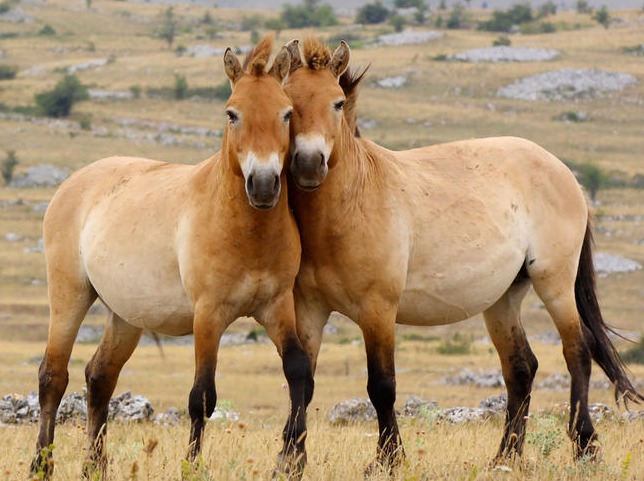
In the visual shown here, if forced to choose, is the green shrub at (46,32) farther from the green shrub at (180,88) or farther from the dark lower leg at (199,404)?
the dark lower leg at (199,404)

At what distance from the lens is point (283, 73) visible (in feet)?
26.7

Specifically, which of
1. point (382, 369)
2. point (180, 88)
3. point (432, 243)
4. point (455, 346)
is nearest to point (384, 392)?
point (382, 369)

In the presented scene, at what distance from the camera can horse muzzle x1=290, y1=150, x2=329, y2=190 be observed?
307 inches

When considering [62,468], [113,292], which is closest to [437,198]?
[113,292]

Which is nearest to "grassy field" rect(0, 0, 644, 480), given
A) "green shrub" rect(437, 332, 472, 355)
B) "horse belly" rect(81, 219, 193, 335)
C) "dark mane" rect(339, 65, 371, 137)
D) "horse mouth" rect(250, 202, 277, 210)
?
"green shrub" rect(437, 332, 472, 355)

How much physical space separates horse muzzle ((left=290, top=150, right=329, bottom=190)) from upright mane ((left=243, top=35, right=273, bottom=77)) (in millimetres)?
596

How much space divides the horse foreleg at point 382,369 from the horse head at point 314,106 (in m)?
1.08

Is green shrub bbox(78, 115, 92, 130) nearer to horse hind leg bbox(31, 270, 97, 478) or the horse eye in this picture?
horse hind leg bbox(31, 270, 97, 478)

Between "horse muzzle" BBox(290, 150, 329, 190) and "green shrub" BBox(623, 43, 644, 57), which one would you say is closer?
"horse muzzle" BBox(290, 150, 329, 190)

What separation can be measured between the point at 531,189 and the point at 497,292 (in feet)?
3.05

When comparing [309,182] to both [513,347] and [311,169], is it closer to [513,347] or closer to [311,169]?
[311,169]

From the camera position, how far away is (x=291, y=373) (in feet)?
25.8

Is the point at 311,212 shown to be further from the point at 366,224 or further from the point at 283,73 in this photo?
the point at 283,73

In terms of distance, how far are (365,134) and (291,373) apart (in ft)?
236
